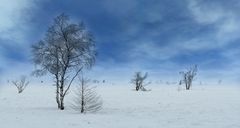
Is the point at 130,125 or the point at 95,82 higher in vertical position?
the point at 95,82

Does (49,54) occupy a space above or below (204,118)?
above

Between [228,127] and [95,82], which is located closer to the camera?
[228,127]

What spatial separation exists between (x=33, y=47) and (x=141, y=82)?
41.8 meters

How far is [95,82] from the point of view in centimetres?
10000

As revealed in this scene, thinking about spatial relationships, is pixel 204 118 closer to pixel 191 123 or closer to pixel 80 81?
pixel 191 123

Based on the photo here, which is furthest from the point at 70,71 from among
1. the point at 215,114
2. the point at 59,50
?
the point at 215,114

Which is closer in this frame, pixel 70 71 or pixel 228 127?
pixel 228 127

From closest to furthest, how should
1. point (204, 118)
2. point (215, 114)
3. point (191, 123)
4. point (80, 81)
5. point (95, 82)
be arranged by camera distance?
point (191, 123), point (204, 118), point (215, 114), point (80, 81), point (95, 82)

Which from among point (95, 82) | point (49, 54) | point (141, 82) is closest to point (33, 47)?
point (49, 54)

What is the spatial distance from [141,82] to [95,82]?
58.8ft

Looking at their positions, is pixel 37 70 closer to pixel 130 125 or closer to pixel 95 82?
pixel 130 125

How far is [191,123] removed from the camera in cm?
3078

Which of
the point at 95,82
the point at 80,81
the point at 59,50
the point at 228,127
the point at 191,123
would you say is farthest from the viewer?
the point at 95,82

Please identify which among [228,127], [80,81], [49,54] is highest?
[49,54]
